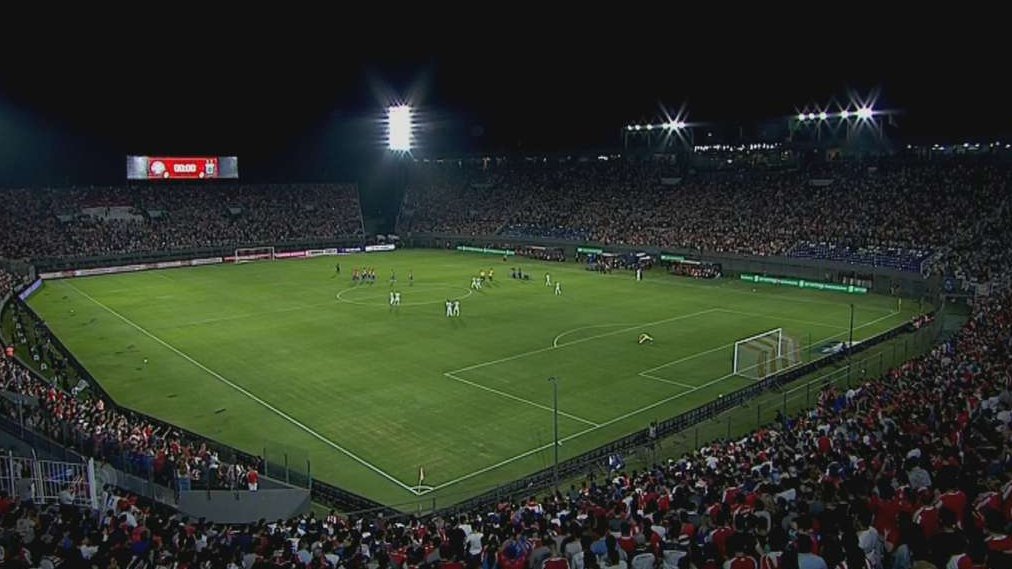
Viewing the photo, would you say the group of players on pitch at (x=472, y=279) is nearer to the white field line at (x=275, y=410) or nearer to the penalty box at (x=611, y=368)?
the penalty box at (x=611, y=368)

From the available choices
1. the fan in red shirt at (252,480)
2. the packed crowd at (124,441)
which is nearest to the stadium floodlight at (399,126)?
the packed crowd at (124,441)

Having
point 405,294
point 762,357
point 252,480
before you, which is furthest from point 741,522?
point 405,294

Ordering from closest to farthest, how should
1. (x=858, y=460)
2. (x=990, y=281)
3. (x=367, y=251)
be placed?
(x=858, y=460) → (x=990, y=281) → (x=367, y=251)

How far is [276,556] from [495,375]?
76.8ft

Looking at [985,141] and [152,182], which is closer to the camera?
[985,141]

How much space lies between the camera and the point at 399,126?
309ft

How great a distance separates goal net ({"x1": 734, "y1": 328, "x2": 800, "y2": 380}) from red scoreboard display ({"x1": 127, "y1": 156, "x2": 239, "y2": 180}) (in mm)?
72059

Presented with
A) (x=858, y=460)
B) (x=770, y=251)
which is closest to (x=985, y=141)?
(x=770, y=251)

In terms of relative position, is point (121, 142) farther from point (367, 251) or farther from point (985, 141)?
point (985, 141)

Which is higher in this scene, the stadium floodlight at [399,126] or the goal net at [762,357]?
the stadium floodlight at [399,126]

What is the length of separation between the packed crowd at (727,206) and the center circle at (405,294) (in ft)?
78.8

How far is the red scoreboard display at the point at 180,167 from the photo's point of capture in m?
86.6

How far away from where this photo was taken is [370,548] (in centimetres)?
1307

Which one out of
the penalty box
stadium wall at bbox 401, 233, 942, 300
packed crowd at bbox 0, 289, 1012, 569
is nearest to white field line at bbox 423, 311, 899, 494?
the penalty box
